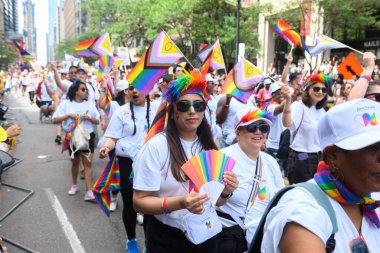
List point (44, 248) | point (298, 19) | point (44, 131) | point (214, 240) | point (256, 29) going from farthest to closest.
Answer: point (256, 29) < point (298, 19) < point (44, 131) < point (44, 248) < point (214, 240)

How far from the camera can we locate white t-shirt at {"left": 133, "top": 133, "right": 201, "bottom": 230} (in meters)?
2.49

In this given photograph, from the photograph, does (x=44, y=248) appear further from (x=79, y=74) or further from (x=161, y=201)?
(x=79, y=74)

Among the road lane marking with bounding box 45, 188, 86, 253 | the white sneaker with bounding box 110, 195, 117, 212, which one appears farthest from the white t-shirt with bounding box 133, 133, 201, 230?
the white sneaker with bounding box 110, 195, 117, 212

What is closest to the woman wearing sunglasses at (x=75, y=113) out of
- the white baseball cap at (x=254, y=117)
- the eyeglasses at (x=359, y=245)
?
the white baseball cap at (x=254, y=117)

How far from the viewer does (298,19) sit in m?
21.6

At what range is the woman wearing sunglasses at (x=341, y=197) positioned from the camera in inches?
51.8

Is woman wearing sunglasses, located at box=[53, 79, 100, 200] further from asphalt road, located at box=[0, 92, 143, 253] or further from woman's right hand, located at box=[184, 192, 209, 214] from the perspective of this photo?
woman's right hand, located at box=[184, 192, 209, 214]

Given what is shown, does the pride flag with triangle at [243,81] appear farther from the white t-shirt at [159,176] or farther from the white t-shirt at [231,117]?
the white t-shirt at [159,176]

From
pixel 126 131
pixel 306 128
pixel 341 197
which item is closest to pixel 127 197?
pixel 126 131

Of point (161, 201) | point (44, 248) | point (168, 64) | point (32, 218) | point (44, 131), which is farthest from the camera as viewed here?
point (44, 131)

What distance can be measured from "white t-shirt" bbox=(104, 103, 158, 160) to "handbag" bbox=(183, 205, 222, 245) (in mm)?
2035

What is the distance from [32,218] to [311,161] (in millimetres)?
3802

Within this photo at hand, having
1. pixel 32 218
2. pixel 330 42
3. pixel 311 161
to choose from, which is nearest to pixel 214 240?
pixel 311 161

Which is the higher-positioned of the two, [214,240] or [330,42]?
[330,42]
